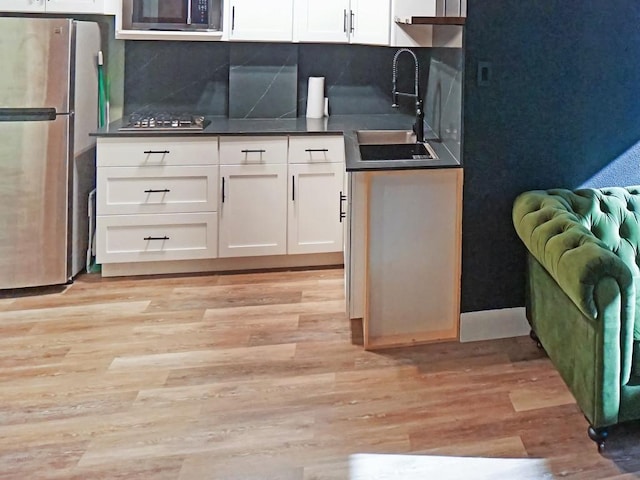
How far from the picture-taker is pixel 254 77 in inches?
167

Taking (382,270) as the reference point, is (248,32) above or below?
above

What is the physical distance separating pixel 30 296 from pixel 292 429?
2.07 meters

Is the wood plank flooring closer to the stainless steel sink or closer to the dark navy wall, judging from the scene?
the dark navy wall

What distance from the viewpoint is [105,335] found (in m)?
3.09

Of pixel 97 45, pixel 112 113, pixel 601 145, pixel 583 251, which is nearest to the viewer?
pixel 583 251

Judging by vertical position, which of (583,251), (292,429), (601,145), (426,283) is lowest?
(292,429)

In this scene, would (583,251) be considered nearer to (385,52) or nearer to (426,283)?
(426,283)

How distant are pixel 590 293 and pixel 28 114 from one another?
301 centimetres

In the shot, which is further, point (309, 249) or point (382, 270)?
point (309, 249)

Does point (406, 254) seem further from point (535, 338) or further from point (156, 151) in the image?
point (156, 151)

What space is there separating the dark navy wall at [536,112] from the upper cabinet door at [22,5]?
2.55 metres

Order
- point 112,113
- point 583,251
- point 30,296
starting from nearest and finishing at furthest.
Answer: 1. point 583,251
2. point 30,296
3. point 112,113

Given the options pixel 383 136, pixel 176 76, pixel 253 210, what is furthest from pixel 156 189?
pixel 383 136

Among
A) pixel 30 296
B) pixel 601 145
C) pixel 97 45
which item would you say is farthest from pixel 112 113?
pixel 601 145
